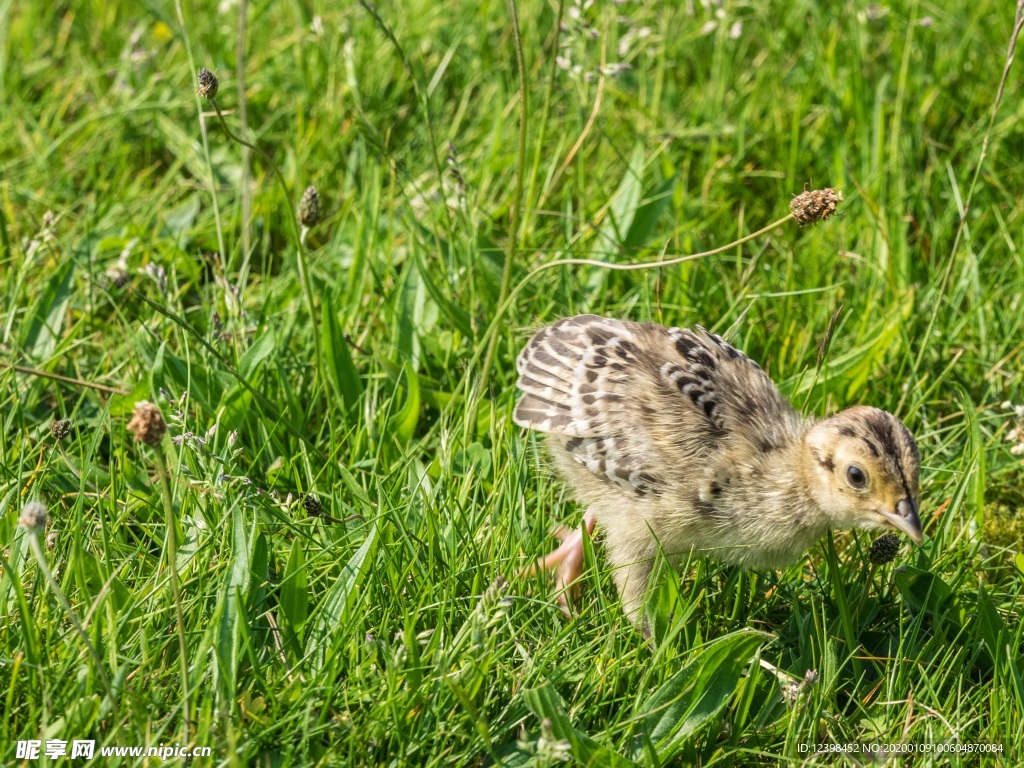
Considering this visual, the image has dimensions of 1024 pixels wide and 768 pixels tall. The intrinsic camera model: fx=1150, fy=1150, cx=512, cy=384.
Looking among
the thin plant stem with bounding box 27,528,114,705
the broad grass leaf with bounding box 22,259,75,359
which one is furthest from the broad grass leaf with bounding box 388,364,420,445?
the thin plant stem with bounding box 27,528,114,705

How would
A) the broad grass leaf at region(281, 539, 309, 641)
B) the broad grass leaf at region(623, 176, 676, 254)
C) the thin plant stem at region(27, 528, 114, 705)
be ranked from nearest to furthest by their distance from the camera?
1. the thin plant stem at region(27, 528, 114, 705)
2. the broad grass leaf at region(281, 539, 309, 641)
3. the broad grass leaf at region(623, 176, 676, 254)

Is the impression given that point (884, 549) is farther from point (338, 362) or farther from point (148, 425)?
point (148, 425)

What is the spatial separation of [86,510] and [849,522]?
2.17m

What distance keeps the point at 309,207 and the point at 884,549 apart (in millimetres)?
1904

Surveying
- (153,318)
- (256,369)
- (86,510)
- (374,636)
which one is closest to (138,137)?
(153,318)

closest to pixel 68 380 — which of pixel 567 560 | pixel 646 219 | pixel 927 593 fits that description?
pixel 567 560

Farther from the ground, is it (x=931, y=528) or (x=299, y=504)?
(x=299, y=504)

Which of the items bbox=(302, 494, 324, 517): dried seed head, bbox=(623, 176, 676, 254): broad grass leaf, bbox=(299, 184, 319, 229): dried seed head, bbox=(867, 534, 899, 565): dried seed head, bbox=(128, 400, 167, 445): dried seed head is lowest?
bbox=(867, 534, 899, 565): dried seed head

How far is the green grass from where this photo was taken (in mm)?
2748

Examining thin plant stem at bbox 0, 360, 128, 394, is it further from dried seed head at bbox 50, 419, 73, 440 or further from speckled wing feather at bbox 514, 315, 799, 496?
speckled wing feather at bbox 514, 315, 799, 496

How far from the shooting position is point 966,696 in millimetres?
2975

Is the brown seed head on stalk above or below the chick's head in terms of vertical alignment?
above

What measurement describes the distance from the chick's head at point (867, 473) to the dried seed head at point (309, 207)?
160 centimetres

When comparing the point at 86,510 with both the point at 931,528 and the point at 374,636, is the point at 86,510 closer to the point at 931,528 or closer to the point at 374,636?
the point at 374,636
